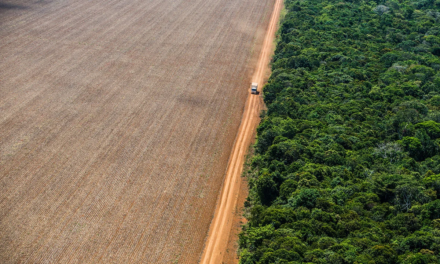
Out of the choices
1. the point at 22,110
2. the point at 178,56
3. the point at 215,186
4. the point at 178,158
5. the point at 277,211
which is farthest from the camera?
the point at 178,56

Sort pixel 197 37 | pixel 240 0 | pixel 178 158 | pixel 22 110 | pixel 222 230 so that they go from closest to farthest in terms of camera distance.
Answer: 1. pixel 222 230
2. pixel 178 158
3. pixel 22 110
4. pixel 197 37
5. pixel 240 0

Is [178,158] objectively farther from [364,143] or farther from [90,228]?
[364,143]

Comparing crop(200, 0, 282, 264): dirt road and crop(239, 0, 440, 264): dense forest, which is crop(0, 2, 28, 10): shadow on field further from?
crop(239, 0, 440, 264): dense forest

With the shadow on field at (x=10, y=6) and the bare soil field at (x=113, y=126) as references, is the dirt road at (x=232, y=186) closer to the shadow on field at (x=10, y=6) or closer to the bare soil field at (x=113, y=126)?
the bare soil field at (x=113, y=126)

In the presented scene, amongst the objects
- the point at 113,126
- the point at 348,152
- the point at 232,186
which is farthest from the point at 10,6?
the point at 348,152

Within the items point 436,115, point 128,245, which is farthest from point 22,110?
point 436,115

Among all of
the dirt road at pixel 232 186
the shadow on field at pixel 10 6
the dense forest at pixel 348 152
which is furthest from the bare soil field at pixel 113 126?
the dense forest at pixel 348 152
